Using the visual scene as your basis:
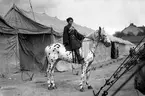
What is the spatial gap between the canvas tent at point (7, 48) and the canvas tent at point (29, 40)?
1.12m

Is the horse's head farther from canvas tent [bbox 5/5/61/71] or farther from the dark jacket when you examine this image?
canvas tent [bbox 5/5/61/71]

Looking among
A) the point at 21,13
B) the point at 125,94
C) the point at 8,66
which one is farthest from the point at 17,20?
the point at 125,94

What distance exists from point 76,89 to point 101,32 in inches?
96.8

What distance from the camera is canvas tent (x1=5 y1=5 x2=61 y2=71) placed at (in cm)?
1268

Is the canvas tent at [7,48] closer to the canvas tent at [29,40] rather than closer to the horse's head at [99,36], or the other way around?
the canvas tent at [29,40]

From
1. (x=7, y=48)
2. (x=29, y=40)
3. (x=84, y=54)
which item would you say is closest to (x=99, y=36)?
(x=84, y=54)

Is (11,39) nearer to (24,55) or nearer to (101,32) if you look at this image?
(24,55)

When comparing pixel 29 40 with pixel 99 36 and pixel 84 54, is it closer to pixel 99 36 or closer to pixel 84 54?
pixel 84 54

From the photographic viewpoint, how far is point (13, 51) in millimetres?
11484

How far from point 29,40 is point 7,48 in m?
2.29

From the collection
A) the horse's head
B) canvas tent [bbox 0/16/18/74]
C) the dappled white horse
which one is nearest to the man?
the dappled white horse

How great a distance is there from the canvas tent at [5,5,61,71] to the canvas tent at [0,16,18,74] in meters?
1.12

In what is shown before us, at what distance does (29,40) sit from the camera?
13258 millimetres

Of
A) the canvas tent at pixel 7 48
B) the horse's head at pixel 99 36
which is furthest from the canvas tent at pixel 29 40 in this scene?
the horse's head at pixel 99 36
